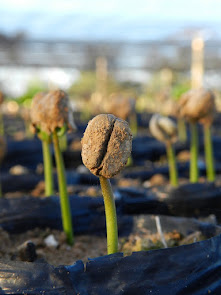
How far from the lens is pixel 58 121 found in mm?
1259

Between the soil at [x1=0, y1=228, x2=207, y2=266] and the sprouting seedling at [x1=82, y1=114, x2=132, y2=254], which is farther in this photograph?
the soil at [x1=0, y1=228, x2=207, y2=266]

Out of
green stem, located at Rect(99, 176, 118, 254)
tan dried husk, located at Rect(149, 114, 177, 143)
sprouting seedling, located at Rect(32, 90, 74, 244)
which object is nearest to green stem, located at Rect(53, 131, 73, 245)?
sprouting seedling, located at Rect(32, 90, 74, 244)

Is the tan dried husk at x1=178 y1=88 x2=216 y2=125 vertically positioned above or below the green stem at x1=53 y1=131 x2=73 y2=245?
above

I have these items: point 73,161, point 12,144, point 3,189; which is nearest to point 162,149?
point 73,161

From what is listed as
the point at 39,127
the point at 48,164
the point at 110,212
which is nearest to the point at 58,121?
the point at 39,127

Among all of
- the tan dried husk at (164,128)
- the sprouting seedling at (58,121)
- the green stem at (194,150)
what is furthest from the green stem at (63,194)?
the green stem at (194,150)

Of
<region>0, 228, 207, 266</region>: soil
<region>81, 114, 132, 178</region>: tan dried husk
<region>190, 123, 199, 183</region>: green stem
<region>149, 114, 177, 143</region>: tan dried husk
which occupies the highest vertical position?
<region>81, 114, 132, 178</region>: tan dried husk

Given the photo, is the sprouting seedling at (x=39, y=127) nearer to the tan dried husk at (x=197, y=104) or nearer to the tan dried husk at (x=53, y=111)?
the tan dried husk at (x=53, y=111)

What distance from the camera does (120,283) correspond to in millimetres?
812

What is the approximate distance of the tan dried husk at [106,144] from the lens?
2.68 feet

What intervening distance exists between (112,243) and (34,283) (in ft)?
0.73

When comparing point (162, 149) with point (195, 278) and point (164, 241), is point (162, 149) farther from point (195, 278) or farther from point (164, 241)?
point (195, 278)

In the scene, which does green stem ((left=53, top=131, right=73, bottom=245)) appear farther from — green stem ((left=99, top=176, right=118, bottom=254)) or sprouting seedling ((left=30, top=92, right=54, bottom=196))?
green stem ((left=99, top=176, right=118, bottom=254))

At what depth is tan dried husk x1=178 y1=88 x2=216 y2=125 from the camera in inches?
71.4
